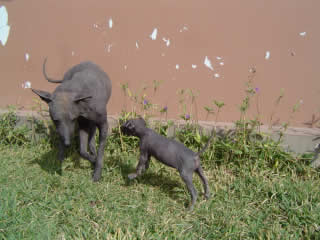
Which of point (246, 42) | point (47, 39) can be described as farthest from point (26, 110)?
point (246, 42)

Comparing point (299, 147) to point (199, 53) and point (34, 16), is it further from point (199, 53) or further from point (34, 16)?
point (34, 16)

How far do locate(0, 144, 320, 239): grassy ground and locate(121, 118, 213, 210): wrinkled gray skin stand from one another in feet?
0.95

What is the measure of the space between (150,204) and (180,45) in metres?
2.58

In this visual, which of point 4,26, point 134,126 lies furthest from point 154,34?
point 4,26

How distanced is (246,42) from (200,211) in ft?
8.85

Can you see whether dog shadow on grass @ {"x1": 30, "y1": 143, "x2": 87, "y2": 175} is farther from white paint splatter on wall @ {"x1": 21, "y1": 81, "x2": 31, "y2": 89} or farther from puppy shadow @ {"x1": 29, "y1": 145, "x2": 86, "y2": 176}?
white paint splatter on wall @ {"x1": 21, "y1": 81, "x2": 31, "y2": 89}

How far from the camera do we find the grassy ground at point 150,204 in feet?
6.89

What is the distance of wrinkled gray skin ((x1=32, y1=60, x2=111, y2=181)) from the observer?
92.4 inches

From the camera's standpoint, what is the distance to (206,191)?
256 cm

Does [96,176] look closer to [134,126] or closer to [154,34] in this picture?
[134,126]

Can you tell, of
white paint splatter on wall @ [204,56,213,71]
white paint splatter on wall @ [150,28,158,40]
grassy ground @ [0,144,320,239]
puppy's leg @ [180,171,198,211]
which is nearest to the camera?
grassy ground @ [0,144,320,239]

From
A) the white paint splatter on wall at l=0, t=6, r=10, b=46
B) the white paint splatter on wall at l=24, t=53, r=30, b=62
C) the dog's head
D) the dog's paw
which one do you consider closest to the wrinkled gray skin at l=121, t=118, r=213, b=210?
the dog's head

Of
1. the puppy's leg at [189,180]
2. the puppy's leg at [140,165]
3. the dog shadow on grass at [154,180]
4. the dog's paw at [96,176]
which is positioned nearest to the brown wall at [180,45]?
the dog shadow on grass at [154,180]

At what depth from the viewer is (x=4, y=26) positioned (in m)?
4.51
